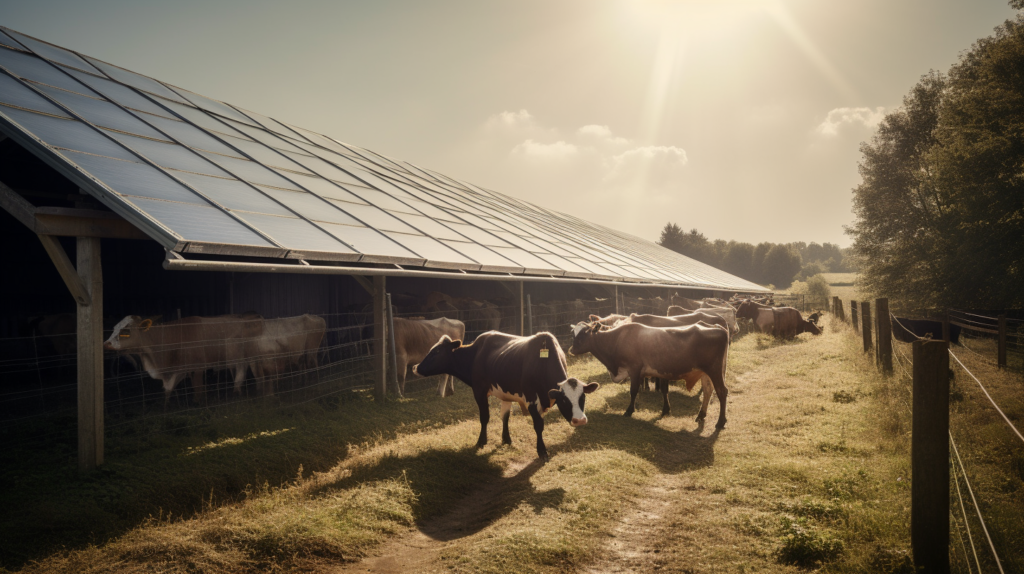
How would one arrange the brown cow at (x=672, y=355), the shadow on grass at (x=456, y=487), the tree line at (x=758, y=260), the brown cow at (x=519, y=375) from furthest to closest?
1. the tree line at (x=758, y=260)
2. the brown cow at (x=672, y=355)
3. the brown cow at (x=519, y=375)
4. the shadow on grass at (x=456, y=487)

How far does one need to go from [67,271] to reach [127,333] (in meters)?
3.29

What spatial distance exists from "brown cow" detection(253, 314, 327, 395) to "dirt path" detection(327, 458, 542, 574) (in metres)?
5.91

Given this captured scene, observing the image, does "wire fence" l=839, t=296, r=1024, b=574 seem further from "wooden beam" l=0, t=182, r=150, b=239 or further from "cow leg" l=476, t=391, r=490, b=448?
"wooden beam" l=0, t=182, r=150, b=239

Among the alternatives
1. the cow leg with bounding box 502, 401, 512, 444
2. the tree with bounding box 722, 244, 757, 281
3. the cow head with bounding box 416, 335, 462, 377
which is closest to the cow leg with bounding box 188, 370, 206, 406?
the cow head with bounding box 416, 335, 462, 377

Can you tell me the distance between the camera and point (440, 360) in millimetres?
9352

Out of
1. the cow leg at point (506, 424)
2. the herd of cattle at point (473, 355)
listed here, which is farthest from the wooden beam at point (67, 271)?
the cow leg at point (506, 424)

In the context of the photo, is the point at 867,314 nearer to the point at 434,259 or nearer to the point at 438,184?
the point at 434,259

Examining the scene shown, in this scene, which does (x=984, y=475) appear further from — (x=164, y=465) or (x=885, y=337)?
(x=164, y=465)

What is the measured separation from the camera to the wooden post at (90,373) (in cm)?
658

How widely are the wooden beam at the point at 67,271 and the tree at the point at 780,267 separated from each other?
118695 mm

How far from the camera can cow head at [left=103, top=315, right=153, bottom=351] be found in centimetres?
914

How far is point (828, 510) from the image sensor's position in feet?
17.9

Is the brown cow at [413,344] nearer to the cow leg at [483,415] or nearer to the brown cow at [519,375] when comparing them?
the brown cow at [519,375]

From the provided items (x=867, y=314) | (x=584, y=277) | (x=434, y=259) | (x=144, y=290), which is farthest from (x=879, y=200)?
(x=144, y=290)
